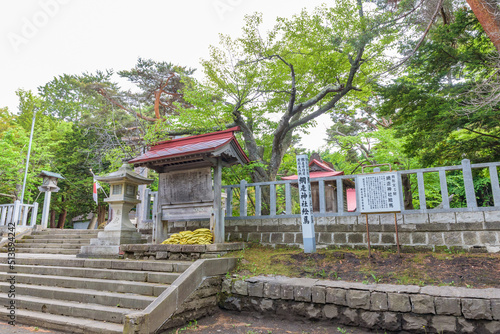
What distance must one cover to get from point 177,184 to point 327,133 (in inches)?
705

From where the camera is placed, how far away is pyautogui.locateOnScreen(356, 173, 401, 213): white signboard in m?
6.21

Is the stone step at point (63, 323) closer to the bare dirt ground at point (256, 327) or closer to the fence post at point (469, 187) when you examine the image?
the bare dirt ground at point (256, 327)

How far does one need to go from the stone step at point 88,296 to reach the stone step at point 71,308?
0.09 m

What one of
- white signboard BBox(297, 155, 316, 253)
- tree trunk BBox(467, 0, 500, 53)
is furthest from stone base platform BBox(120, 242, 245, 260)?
tree trunk BBox(467, 0, 500, 53)

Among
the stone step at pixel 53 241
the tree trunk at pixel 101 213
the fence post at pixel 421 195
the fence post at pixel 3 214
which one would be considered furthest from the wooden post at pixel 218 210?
the tree trunk at pixel 101 213

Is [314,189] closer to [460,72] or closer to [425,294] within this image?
[460,72]

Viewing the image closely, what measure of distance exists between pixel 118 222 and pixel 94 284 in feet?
8.86

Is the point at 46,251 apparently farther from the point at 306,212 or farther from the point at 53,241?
the point at 306,212

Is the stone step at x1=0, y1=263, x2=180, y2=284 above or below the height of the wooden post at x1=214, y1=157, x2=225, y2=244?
below

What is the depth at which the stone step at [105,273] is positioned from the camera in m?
5.84

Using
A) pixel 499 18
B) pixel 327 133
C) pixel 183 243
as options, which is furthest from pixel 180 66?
pixel 499 18

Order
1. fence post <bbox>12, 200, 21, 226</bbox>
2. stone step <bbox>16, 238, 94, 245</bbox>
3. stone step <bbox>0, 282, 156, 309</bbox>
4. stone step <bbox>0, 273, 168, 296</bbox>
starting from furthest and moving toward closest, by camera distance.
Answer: fence post <bbox>12, 200, 21, 226</bbox>
stone step <bbox>16, 238, 94, 245</bbox>
stone step <bbox>0, 273, 168, 296</bbox>
stone step <bbox>0, 282, 156, 309</bbox>

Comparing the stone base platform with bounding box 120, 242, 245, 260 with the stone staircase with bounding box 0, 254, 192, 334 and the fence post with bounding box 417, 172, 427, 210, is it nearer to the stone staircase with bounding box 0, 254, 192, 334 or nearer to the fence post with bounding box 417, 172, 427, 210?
the stone staircase with bounding box 0, 254, 192, 334

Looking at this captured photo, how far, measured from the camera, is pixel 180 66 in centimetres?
1925
